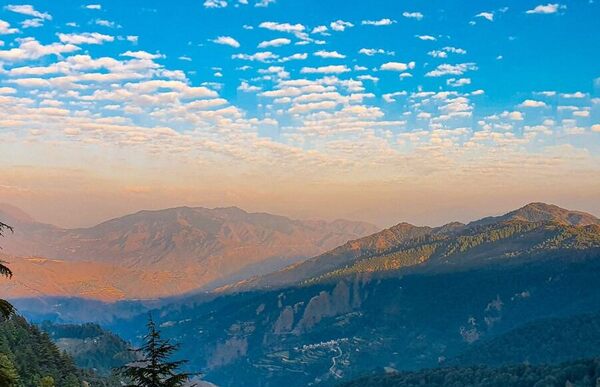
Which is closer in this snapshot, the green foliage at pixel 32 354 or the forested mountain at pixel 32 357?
the forested mountain at pixel 32 357

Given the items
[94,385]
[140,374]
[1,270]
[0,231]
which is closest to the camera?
[1,270]

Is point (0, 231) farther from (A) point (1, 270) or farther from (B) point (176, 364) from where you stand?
(B) point (176, 364)

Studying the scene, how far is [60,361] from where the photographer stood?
189 meters

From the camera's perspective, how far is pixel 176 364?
4109cm

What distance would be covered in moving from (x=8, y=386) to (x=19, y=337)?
16919 centimetres

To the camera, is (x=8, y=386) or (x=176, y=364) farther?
(x=176, y=364)

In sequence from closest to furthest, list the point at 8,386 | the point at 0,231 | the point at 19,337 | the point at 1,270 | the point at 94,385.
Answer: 1. the point at 8,386
2. the point at 1,270
3. the point at 0,231
4. the point at 19,337
5. the point at 94,385

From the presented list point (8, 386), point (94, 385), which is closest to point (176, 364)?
point (8, 386)

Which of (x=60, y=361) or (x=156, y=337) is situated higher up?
(x=156, y=337)

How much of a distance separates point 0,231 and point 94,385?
180201 mm

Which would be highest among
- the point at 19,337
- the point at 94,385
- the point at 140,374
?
the point at 140,374

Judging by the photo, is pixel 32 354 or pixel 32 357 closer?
pixel 32 357

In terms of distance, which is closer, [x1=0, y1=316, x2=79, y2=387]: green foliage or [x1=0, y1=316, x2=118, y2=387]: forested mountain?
[x1=0, y1=316, x2=118, y2=387]: forested mountain

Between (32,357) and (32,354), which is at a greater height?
(32,354)
